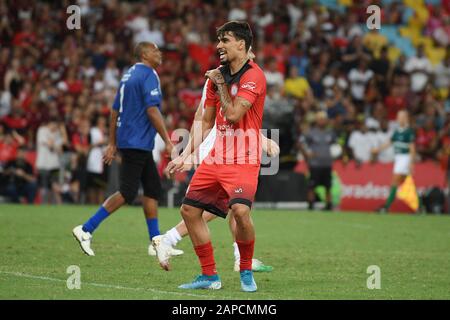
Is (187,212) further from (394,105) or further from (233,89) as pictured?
(394,105)

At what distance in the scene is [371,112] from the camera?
28516 millimetres

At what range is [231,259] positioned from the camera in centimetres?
1236

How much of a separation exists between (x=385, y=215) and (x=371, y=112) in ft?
21.5

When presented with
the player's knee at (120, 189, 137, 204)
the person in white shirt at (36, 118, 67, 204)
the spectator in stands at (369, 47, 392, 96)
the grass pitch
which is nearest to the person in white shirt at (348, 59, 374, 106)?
the spectator in stands at (369, 47, 392, 96)

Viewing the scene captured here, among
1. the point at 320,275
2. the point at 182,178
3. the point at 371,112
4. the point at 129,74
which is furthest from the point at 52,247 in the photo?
the point at 371,112

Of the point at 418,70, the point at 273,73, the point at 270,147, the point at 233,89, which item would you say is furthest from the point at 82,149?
the point at 233,89

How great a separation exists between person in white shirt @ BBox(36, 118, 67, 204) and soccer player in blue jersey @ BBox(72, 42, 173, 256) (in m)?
10.7

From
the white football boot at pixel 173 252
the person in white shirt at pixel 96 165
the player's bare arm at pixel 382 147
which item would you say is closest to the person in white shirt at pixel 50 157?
the person in white shirt at pixel 96 165

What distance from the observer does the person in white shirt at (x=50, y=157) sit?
23.4 m

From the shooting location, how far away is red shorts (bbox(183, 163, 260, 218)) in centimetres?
933

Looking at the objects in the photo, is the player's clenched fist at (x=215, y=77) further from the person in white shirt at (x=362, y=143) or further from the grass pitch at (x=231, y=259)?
the person in white shirt at (x=362, y=143)

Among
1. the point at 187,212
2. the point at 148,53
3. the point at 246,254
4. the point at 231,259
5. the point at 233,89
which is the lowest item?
the point at 231,259

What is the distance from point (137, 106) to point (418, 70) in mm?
18413
